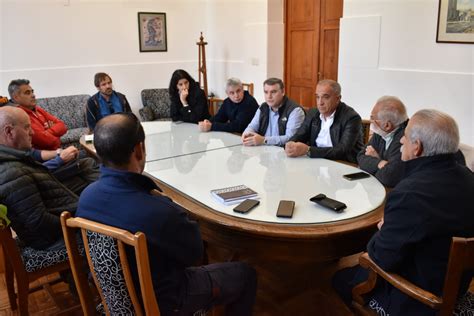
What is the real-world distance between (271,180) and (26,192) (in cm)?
115

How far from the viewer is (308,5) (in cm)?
485

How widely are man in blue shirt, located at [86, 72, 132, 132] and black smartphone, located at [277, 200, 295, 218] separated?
2858mm

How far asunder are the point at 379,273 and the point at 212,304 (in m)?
0.61

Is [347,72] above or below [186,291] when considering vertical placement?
above

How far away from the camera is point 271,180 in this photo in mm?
2127

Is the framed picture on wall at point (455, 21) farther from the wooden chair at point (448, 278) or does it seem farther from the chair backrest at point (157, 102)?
the chair backrest at point (157, 102)

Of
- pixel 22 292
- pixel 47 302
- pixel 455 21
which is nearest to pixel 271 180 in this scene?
pixel 22 292

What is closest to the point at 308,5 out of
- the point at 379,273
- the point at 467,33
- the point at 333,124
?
the point at 467,33

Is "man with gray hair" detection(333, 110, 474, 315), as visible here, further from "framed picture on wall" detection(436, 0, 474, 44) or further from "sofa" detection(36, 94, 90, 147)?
"sofa" detection(36, 94, 90, 147)

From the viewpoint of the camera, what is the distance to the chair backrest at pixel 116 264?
1.17 metres

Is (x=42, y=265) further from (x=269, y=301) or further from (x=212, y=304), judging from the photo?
(x=269, y=301)

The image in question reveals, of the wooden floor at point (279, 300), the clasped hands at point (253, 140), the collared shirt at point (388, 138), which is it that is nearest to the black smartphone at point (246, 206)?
the wooden floor at point (279, 300)

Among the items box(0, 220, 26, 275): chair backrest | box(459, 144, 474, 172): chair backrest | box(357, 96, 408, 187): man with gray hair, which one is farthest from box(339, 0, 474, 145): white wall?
box(0, 220, 26, 275): chair backrest

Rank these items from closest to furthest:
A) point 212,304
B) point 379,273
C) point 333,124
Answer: point 379,273 < point 212,304 < point 333,124
